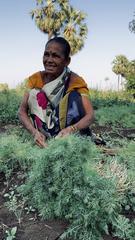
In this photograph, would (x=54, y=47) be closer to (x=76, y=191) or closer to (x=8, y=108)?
(x=76, y=191)

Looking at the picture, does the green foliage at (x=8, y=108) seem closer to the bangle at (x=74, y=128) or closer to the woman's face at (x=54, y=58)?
the woman's face at (x=54, y=58)

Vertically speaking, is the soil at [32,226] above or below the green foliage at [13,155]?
below

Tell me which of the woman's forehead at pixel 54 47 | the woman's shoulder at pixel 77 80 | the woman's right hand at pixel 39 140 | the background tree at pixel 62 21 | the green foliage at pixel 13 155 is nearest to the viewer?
the green foliage at pixel 13 155

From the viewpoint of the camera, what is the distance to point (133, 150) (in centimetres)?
309

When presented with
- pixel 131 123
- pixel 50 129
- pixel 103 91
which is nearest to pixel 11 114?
pixel 131 123

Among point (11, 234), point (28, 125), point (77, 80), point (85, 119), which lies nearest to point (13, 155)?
point (28, 125)

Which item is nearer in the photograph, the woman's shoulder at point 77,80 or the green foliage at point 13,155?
the green foliage at point 13,155

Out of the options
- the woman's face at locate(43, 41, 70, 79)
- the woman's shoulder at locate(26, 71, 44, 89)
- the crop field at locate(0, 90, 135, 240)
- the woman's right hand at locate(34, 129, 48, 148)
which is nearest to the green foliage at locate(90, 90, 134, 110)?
the woman's shoulder at locate(26, 71, 44, 89)

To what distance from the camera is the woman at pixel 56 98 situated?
349 cm

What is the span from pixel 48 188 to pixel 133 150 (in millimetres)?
890

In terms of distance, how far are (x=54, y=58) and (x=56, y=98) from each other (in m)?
0.33

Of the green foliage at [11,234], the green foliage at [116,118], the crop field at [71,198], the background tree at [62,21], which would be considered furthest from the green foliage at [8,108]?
the background tree at [62,21]

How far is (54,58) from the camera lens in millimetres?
3500

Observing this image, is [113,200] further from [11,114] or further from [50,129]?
[11,114]
